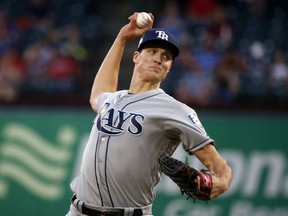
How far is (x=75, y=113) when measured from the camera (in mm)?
10328

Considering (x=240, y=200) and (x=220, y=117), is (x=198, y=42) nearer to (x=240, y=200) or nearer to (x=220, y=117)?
(x=220, y=117)

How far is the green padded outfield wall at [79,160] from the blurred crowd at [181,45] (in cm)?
37

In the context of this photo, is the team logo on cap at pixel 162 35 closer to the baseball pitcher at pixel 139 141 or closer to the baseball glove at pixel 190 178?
the baseball pitcher at pixel 139 141

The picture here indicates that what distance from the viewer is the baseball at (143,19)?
5.34 meters

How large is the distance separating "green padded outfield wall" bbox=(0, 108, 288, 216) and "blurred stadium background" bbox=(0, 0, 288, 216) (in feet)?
0.04

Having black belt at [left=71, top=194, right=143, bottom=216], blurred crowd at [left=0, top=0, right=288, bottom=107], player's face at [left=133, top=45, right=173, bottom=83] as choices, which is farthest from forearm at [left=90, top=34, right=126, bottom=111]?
blurred crowd at [left=0, top=0, right=288, bottom=107]

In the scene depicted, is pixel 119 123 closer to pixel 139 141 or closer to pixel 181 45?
pixel 139 141

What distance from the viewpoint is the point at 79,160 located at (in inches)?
401

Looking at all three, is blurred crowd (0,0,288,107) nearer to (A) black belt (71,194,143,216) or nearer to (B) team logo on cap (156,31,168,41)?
(B) team logo on cap (156,31,168,41)

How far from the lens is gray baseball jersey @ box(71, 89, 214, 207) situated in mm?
4684

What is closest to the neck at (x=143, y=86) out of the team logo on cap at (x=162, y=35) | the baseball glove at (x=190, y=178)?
the team logo on cap at (x=162, y=35)

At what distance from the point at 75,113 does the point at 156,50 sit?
550 centimetres

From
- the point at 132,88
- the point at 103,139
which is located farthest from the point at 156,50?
the point at 103,139

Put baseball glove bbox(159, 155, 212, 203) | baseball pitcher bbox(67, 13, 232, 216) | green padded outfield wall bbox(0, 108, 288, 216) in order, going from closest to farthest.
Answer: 1. baseball glove bbox(159, 155, 212, 203)
2. baseball pitcher bbox(67, 13, 232, 216)
3. green padded outfield wall bbox(0, 108, 288, 216)
